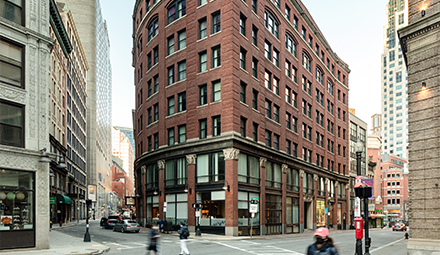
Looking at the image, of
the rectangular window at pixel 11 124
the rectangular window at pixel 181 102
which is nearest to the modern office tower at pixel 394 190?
the rectangular window at pixel 181 102

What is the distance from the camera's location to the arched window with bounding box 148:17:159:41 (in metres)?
51.8

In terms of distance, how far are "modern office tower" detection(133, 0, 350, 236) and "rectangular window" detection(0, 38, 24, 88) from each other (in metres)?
20.0

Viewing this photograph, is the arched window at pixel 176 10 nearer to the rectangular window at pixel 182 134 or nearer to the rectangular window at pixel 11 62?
the rectangular window at pixel 182 134

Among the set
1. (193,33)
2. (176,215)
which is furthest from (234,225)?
(193,33)

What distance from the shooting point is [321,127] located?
6706 centimetres

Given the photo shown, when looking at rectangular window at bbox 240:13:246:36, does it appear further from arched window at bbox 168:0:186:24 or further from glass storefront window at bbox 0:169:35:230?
glass storefront window at bbox 0:169:35:230

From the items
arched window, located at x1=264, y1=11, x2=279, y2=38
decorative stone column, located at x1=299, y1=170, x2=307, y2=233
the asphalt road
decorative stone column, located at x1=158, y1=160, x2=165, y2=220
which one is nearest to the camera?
the asphalt road

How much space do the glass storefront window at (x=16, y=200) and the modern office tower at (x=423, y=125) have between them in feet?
68.1

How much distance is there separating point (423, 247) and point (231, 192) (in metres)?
20.5

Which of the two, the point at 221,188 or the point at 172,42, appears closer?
the point at 221,188

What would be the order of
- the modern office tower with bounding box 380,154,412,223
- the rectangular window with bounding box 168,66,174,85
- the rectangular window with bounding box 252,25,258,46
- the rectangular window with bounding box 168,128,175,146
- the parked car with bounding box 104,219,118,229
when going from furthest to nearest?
the modern office tower with bounding box 380,154,412,223
the parked car with bounding box 104,219,118,229
the rectangular window with bounding box 168,66,174,85
the rectangular window with bounding box 168,128,175,146
the rectangular window with bounding box 252,25,258,46

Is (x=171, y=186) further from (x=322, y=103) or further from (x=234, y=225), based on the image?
(x=322, y=103)

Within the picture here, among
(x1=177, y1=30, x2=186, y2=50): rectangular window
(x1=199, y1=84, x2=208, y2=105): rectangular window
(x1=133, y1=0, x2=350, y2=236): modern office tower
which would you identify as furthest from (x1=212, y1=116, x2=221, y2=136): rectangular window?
(x1=177, y1=30, x2=186, y2=50): rectangular window

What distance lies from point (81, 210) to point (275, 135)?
2943 inches
